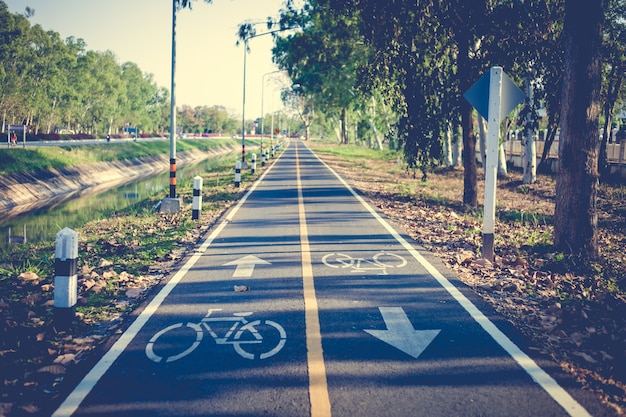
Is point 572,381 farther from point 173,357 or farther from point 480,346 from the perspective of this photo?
point 173,357

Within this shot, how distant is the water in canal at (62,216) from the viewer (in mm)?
16312

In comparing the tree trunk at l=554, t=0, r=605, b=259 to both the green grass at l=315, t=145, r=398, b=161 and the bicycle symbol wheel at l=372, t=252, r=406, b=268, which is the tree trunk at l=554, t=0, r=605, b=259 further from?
the green grass at l=315, t=145, r=398, b=161

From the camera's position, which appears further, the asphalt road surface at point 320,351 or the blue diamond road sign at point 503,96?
the blue diamond road sign at point 503,96

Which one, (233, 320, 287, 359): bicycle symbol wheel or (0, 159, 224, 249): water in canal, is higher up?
(233, 320, 287, 359): bicycle symbol wheel

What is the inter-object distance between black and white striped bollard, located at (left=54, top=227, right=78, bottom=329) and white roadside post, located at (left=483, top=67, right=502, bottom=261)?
243 inches

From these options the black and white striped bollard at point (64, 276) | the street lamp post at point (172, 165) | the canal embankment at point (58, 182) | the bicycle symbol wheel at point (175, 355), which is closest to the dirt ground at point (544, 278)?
the bicycle symbol wheel at point (175, 355)

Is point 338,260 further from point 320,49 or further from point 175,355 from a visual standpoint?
point 320,49

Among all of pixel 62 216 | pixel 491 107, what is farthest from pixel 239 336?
pixel 62 216

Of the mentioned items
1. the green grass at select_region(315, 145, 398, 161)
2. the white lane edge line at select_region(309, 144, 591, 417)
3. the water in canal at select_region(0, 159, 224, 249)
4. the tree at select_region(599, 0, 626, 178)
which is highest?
the tree at select_region(599, 0, 626, 178)

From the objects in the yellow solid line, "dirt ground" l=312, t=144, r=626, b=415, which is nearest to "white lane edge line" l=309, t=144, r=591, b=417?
"dirt ground" l=312, t=144, r=626, b=415

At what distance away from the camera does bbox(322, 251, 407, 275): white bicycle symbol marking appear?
29.6ft

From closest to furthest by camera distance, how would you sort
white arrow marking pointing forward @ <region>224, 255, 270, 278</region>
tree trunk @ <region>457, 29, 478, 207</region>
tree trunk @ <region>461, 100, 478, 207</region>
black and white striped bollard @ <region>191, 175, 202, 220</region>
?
white arrow marking pointing forward @ <region>224, 255, 270, 278</region>, black and white striped bollard @ <region>191, 175, 202, 220</region>, tree trunk @ <region>457, 29, 478, 207</region>, tree trunk @ <region>461, 100, 478, 207</region>

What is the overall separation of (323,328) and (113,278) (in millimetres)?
3719

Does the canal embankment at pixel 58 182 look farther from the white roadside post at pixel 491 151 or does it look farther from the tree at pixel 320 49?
the white roadside post at pixel 491 151
